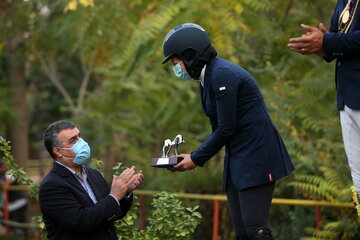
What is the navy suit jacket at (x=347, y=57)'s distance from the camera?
4574 mm

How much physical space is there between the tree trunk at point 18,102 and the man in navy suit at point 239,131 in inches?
389

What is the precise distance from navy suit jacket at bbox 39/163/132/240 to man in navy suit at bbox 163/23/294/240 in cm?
66

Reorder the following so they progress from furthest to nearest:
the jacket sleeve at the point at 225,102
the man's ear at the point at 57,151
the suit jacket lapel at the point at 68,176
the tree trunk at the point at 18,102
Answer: the tree trunk at the point at 18,102 → the man's ear at the point at 57,151 → the suit jacket lapel at the point at 68,176 → the jacket sleeve at the point at 225,102

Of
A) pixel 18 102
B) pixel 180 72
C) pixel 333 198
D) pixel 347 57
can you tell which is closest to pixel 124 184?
pixel 180 72

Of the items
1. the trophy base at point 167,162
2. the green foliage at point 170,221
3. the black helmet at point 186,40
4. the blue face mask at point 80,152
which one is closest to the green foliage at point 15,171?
the blue face mask at point 80,152

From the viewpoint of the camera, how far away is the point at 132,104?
38.7 ft

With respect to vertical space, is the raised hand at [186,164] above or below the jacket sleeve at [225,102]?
below

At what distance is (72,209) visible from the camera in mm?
5102

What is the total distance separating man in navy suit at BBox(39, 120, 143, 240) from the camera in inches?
201

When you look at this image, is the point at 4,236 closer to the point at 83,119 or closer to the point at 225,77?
the point at 83,119

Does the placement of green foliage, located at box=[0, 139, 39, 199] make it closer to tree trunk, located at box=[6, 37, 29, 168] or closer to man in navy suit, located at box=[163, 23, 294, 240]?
man in navy suit, located at box=[163, 23, 294, 240]

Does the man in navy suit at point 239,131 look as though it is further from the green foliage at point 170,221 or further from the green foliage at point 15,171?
the green foliage at point 15,171

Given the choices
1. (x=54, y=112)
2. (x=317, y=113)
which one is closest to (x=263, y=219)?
(x=317, y=113)

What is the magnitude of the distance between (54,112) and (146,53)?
25.4 meters
